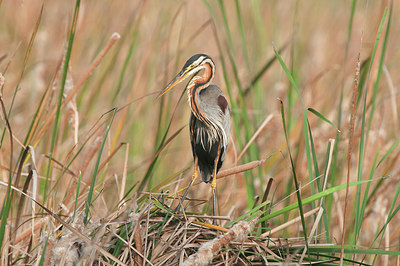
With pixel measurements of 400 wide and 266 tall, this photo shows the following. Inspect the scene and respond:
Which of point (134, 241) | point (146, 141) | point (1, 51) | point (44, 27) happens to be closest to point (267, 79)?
A: point (146, 141)

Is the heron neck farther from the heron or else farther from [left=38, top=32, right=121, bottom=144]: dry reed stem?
[left=38, top=32, right=121, bottom=144]: dry reed stem

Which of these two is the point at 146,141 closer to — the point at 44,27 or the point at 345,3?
the point at 44,27

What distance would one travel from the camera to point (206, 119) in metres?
2.46

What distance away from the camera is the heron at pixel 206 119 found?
2.38m

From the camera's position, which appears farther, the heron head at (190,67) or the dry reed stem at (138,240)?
the heron head at (190,67)

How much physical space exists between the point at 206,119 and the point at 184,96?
256cm

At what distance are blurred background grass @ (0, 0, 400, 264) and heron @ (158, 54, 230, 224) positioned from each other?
0.54 ft

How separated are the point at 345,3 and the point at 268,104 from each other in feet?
11.0

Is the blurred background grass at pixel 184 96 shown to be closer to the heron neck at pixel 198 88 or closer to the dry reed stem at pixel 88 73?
the dry reed stem at pixel 88 73

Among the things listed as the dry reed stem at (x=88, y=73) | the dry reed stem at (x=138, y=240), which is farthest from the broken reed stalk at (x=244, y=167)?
the dry reed stem at (x=88, y=73)

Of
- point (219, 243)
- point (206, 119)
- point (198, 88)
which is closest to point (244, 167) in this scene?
point (206, 119)

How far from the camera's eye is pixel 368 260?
2.95m

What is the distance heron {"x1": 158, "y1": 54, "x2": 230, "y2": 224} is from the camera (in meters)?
2.38

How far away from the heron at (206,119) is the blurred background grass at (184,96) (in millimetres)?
165
